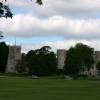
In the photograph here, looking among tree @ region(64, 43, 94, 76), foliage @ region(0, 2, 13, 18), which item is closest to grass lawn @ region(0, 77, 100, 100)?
foliage @ region(0, 2, 13, 18)

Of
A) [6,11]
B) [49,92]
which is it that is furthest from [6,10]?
[49,92]

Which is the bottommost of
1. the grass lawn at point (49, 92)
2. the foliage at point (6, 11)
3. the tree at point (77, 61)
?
the grass lawn at point (49, 92)

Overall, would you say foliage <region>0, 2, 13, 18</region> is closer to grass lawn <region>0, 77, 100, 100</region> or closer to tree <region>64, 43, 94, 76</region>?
grass lawn <region>0, 77, 100, 100</region>

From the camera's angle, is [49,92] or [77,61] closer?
[49,92]

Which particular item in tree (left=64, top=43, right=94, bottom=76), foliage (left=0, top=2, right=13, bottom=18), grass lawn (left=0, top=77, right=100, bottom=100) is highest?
tree (left=64, top=43, right=94, bottom=76)

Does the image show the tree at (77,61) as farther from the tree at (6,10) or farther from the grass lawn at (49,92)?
the tree at (6,10)

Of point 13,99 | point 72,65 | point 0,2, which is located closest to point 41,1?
point 0,2

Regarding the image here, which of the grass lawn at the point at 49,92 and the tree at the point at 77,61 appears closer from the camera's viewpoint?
the grass lawn at the point at 49,92

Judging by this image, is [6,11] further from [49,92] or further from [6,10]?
[49,92]

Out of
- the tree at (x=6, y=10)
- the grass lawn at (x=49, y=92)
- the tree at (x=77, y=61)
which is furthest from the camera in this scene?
the tree at (x=77, y=61)

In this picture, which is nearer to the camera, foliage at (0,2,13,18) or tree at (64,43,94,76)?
foliage at (0,2,13,18)

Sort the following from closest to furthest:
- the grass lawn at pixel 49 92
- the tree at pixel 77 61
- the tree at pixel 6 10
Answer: the tree at pixel 6 10
the grass lawn at pixel 49 92
the tree at pixel 77 61

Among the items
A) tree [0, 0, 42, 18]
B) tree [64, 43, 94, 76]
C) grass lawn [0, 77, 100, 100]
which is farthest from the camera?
tree [64, 43, 94, 76]

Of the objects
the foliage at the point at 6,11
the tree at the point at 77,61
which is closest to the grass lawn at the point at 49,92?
the foliage at the point at 6,11
